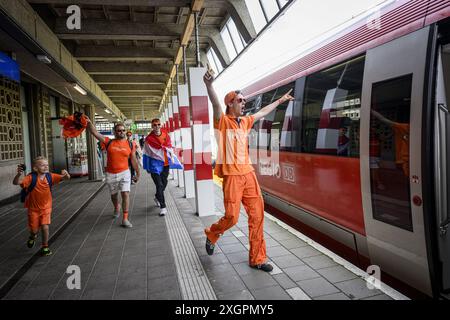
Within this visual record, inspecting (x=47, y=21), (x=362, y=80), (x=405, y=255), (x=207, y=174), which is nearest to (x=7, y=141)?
(x=47, y=21)

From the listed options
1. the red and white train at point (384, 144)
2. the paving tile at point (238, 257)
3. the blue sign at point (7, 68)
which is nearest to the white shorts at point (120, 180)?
the blue sign at point (7, 68)

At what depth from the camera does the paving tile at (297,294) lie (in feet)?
8.62

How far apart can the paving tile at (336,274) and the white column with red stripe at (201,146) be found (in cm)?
301

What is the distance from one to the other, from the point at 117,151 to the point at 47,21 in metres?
3.83

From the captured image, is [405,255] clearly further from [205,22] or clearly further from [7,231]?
[205,22]

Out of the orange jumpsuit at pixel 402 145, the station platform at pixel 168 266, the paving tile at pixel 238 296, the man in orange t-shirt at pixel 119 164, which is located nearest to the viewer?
the orange jumpsuit at pixel 402 145

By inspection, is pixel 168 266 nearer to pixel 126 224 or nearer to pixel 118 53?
pixel 126 224

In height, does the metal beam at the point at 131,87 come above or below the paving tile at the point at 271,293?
above

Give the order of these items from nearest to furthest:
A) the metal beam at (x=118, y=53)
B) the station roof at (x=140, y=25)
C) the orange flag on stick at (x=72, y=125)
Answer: the orange flag on stick at (x=72, y=125), the station roof at (x=140, y=25), the metal beam at (x=118, y=53)

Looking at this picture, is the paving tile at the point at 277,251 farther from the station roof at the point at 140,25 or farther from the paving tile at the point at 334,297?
the station roof at the point at 140,25

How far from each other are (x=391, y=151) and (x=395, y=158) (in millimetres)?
82

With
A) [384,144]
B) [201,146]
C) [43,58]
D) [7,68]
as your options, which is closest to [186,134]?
[201,146]

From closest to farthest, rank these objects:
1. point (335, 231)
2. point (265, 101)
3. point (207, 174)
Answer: point (335, 231)
point (207, 174)
point (265, 101)

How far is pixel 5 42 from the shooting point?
4.92 meters
